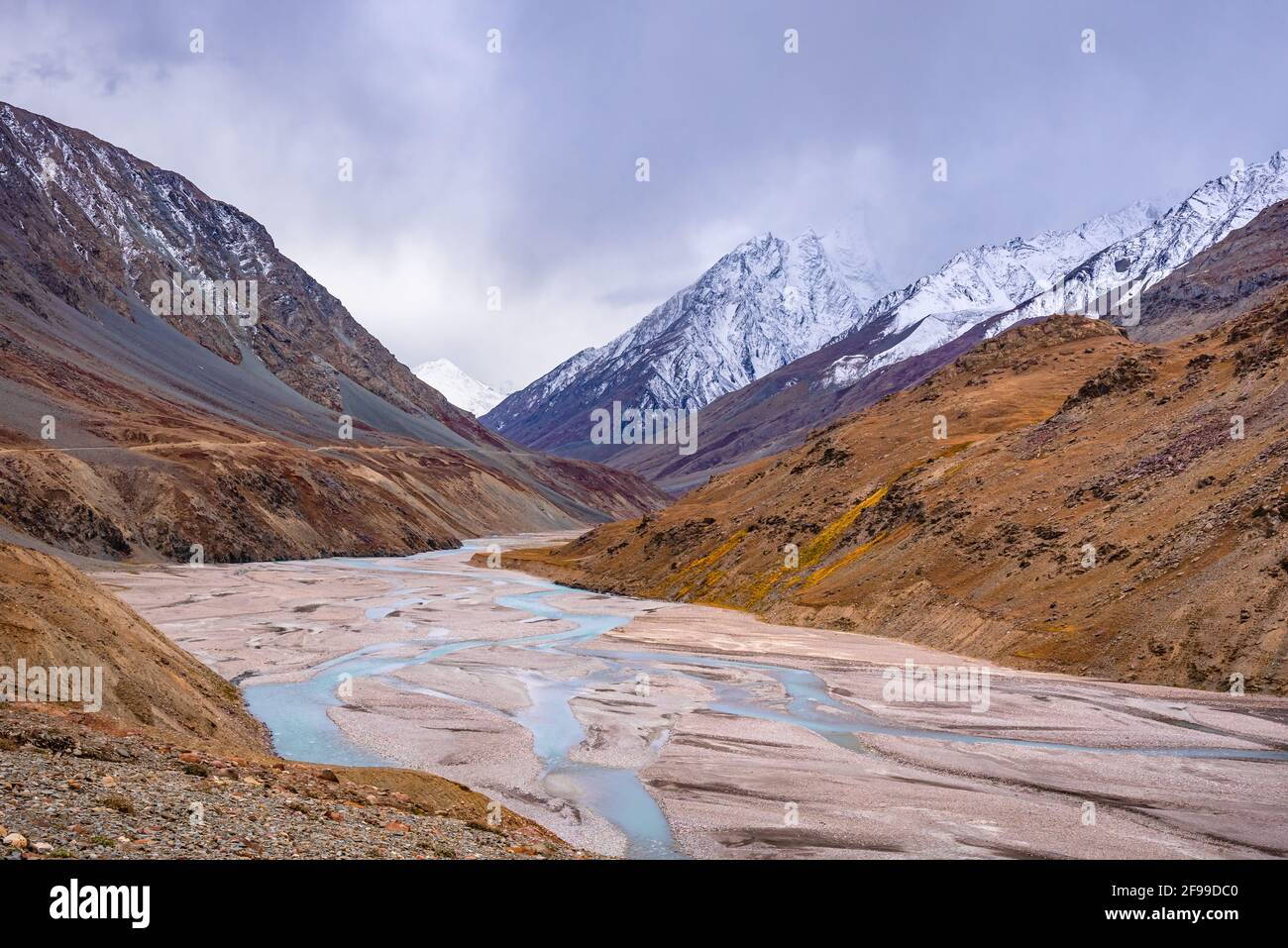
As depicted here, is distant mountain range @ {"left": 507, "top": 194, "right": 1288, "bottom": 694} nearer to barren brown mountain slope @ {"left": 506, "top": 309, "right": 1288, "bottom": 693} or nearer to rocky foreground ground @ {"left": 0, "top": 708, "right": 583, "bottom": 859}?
barren brown mountain slope @ {"left": 506, "top": 309, "right": 1288, "bottom": 693}

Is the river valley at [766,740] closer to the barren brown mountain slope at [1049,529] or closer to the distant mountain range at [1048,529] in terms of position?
the distant mountain range at [1048,529]

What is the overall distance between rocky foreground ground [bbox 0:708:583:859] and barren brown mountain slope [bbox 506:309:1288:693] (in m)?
34.9

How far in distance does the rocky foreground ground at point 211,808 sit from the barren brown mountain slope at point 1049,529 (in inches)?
1372

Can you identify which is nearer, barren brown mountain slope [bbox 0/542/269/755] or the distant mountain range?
barren brown mountain slope [bbox 0/542/269/755]

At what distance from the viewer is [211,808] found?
17000mm

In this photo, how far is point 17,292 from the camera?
7215 inches

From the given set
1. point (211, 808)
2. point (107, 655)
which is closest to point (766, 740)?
point (211, 808)

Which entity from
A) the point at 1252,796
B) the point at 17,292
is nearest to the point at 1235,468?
the point at 1252,796

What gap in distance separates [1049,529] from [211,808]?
54097 millimetres

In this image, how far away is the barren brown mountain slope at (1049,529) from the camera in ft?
148

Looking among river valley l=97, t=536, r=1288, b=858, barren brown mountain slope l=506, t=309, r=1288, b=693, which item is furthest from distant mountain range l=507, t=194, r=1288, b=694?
river valley l=97, t=536, r=1288, b=858

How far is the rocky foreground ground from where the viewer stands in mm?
13891
